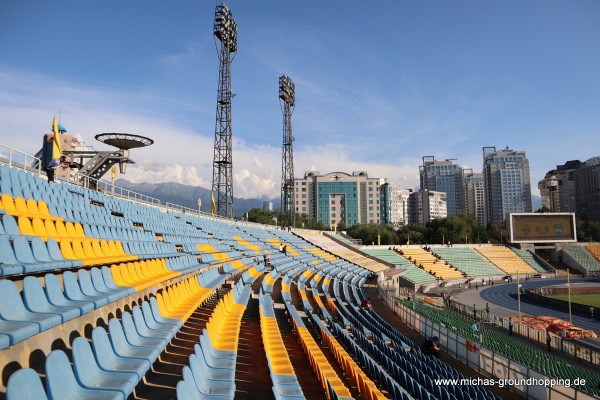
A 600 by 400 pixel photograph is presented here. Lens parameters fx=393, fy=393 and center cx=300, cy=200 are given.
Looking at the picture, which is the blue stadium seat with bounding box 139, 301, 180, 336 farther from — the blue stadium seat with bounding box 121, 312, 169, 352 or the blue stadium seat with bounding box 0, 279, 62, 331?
the blue stadium seat with bounding box 0, 279, 62, 331

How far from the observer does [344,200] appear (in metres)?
120

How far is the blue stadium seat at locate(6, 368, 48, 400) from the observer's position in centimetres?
221

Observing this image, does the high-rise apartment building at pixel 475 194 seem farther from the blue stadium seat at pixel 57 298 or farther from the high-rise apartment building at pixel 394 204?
the blue stadium seat at pixel 57 298

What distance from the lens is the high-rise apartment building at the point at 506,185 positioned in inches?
6024

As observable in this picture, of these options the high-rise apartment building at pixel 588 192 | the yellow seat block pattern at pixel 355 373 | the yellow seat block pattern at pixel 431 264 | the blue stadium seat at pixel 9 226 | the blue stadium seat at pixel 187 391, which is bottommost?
the yellow seat block pattern at pixel 431 264

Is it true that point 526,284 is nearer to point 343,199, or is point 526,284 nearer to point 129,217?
point 129,217

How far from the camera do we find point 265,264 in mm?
18375

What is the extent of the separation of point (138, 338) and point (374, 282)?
78.2 ft

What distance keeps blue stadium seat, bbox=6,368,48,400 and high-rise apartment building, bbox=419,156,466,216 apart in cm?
18855

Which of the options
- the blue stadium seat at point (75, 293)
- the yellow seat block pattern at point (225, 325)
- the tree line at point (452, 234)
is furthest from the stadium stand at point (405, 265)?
the blue stadium seat at point (75, 293)

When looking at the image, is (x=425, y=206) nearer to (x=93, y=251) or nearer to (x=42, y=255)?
(x=93, y=251)

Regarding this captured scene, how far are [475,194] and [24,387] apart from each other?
7667 inches

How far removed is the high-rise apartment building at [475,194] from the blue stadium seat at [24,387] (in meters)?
190

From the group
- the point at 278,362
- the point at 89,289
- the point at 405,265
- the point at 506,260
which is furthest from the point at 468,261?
the point at 89,289
